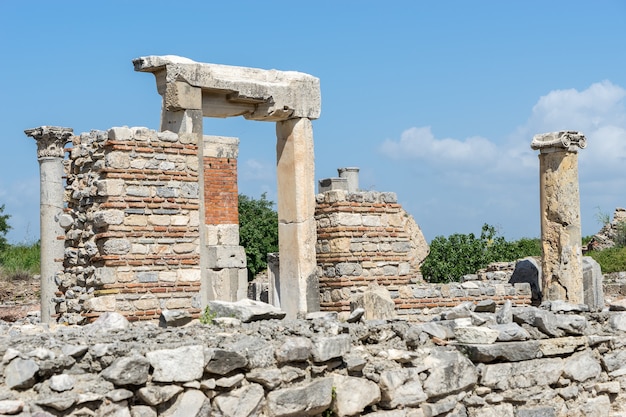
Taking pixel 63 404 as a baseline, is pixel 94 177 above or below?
above

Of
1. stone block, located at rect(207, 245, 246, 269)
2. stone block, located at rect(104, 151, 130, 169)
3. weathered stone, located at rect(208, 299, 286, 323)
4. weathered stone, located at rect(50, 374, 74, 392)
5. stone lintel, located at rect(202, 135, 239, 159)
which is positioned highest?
stone lintel, located at rect(202, 135, 239, 159)

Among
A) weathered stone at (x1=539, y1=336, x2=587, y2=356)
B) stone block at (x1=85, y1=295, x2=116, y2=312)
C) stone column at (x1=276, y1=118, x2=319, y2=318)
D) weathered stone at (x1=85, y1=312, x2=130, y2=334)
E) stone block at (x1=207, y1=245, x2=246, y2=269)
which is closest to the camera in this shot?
weathered stone at (x1=85, y1=312, x2=130, y2=334)

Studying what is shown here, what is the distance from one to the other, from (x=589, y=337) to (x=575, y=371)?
1.42ft

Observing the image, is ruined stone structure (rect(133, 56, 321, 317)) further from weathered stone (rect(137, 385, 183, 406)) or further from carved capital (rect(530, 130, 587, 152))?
weathered stone (rect(137, 385, 183, 406))

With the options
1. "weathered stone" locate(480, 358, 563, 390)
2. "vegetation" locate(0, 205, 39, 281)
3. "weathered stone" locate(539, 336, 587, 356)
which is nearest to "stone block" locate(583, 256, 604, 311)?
"weathered stone" locate(539, 336, 587, 356)

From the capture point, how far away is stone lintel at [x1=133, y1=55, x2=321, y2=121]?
1224 cm

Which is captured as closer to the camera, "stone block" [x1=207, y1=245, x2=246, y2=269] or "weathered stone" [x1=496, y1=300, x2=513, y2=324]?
"weathered stone" [x1=496, y1=300, x2=513, y2=324]

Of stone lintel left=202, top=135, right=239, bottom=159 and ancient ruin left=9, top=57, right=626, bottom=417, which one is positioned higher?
stone lintel left=202, top=135, right=239, bottom=159

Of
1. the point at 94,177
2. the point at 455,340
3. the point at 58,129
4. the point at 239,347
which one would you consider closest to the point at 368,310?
the point at 455,340

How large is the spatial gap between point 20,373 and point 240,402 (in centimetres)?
164

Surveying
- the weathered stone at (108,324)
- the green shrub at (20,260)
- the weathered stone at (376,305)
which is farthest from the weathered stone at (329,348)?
the green shrub at (20,260)

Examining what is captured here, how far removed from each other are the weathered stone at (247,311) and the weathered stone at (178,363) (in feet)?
5.12

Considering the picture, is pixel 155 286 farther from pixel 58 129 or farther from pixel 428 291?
pixel 58 129

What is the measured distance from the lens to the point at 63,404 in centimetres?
608
